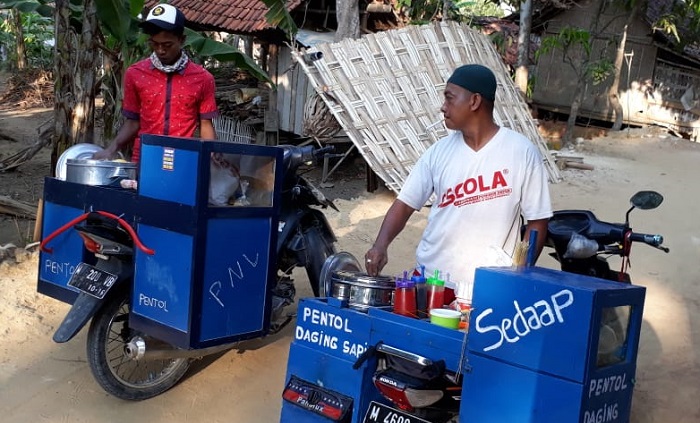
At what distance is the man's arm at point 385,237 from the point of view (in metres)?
3.14

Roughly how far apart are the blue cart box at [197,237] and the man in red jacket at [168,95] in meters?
0.74

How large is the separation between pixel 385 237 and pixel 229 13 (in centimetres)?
944

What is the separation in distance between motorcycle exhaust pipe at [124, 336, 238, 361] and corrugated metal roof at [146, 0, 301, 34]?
8.03m

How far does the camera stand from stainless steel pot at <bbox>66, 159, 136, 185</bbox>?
12.4 ft

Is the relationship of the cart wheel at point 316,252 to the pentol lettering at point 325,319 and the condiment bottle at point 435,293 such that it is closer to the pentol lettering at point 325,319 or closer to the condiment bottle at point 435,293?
the pentol lettering at point 325,319

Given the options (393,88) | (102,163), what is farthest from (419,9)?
(102,163)

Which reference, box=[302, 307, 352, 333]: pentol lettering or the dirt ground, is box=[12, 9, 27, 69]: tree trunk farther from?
box=[302, 307, 352, 333]: pentol lettering

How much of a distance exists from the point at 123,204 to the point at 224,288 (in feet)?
2.08

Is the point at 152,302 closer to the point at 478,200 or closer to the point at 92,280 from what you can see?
the point at 92,280

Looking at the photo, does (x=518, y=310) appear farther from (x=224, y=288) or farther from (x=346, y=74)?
(x=346, y=74)

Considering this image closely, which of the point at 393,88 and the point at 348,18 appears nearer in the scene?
the point at 393,88

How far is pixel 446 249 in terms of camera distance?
3.08 meters

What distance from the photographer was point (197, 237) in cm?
320

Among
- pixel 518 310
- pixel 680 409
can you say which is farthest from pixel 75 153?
pixel 680 409
